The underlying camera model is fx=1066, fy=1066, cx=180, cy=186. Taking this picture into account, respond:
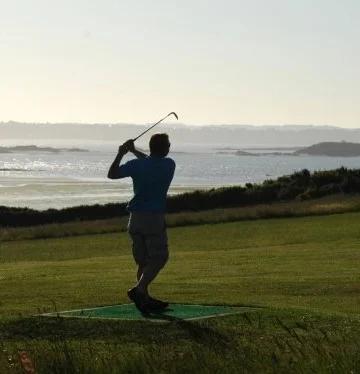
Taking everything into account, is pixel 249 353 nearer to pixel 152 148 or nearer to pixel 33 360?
pixel 33 360

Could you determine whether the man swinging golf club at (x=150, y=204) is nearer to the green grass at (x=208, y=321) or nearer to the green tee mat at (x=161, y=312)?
the green tee mat at (x=161, y=312)

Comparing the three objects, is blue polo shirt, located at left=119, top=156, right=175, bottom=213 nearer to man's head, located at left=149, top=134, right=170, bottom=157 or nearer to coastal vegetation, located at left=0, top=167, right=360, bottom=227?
man's head, located at left=149, top=134, right=170, bottom=157

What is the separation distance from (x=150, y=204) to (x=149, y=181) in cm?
26

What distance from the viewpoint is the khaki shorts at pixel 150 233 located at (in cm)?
1194

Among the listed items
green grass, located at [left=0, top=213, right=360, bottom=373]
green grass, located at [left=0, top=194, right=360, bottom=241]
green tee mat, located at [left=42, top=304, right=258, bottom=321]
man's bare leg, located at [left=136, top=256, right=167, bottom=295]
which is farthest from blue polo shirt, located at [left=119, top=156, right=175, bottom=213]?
green grass, located at [left=0, top=194, right=360, bottom=241]

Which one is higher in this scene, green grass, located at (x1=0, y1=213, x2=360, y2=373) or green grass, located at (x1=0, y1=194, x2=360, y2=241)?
green grass, located at (x1=0, y1=213, x2=360, y2=373)

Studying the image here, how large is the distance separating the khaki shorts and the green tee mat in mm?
667

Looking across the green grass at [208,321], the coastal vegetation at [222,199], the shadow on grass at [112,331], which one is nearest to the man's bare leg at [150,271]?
the shadow on grass at [112,331]

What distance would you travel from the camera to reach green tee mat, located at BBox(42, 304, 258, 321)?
1190 cm

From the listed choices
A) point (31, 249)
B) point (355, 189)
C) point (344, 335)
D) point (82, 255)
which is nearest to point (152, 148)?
point (344, 335)

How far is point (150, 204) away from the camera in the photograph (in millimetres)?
11953

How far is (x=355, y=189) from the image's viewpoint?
2486 inches

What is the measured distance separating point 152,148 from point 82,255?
24804 millimetres

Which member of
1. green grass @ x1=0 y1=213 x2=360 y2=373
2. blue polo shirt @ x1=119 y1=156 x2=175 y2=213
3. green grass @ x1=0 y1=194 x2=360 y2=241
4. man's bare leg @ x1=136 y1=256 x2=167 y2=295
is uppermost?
blue polo shirt @ x1=119 y1=156 x2=175 y2=213
